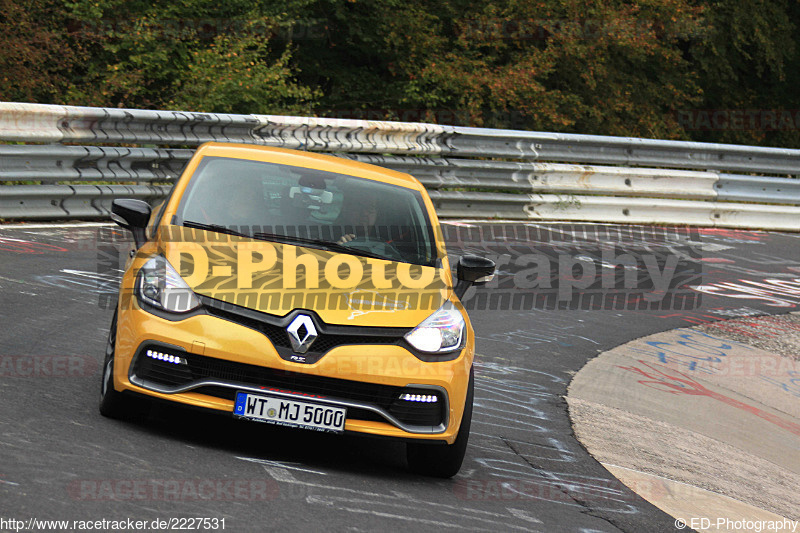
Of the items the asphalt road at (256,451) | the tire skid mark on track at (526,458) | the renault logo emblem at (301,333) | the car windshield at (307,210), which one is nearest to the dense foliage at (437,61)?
the asphalt road at (256,451)

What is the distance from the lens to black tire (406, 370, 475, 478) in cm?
579

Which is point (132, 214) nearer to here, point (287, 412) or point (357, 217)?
point (357, 217)

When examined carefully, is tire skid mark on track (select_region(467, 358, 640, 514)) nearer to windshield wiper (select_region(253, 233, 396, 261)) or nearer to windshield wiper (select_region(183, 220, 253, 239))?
windshield wiper (select_region(253, 233, 396, 261))

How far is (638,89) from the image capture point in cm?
2711

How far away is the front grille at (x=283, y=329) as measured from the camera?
5367mm

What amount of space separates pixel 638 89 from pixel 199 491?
23919mm

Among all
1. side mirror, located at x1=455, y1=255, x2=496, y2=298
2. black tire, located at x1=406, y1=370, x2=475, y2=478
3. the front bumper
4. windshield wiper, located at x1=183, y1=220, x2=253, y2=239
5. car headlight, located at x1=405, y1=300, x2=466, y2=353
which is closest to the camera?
the front bumper

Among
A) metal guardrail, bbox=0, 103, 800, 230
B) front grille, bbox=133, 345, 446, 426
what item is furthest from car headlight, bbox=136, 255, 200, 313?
metal guardrail, bbox=0, 103, 800, 230

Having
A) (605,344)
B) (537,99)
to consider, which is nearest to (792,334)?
(605,344)

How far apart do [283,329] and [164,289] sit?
26.3 inches

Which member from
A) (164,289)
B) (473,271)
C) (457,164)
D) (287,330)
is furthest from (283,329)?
(457,164)

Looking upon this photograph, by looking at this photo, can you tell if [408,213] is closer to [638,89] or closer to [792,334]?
[792,334]

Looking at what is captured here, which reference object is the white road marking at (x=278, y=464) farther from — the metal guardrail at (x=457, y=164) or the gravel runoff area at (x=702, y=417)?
the metal guardrail at (x=457, y=164)

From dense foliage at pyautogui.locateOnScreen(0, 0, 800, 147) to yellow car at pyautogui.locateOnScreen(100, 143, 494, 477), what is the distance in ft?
41.2
